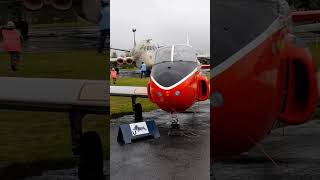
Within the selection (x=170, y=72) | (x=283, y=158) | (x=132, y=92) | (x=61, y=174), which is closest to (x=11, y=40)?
(x=283, y=158)

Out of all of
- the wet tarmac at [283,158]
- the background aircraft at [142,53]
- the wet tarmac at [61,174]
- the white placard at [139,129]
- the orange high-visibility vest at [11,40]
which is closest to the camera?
the orange high-visibility vest at [11,40]

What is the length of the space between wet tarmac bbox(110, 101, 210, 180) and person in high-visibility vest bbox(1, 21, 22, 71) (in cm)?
260

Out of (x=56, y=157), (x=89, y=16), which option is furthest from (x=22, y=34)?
(x=56, y=157)

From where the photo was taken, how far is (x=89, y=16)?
2252 millimetres

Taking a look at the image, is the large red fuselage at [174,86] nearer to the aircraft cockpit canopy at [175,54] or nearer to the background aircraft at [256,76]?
the aircraft cockpit canopy at [175,54]

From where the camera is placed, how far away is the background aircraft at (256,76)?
2223 mm

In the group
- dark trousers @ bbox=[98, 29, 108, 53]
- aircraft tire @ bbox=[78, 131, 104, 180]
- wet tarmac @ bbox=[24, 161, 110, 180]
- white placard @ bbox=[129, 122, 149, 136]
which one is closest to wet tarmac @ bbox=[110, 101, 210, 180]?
white placard @ bbox=[129, 122, 149, 136]

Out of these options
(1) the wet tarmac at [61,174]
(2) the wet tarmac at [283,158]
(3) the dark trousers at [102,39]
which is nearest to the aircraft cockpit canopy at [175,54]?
(1) the wet tarmac at [61,174]

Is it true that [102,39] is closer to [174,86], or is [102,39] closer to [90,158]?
[90,158]

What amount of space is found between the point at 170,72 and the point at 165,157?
7.48ft

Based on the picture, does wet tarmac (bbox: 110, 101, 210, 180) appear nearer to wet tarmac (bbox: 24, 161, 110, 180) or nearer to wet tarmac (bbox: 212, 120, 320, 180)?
wet tarmac (bbox: 24, 161, 110, 180)

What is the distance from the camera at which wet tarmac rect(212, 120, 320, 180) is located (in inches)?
92.1

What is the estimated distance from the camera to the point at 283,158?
7.77 feet

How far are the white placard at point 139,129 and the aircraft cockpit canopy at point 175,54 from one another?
141 cm
